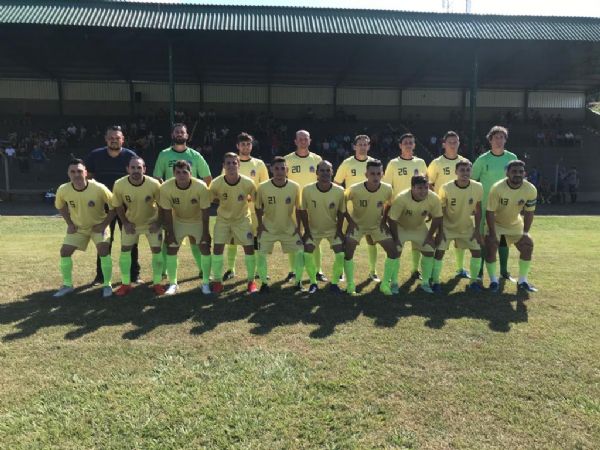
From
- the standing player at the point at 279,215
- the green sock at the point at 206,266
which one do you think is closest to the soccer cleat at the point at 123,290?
the green sock at the point at 206,266

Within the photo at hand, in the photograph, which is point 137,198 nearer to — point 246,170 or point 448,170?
point 246,170

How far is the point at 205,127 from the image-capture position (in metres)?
28.1

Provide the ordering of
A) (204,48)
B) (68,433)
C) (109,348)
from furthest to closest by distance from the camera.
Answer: (204,48)
(109,348)
(68,433)

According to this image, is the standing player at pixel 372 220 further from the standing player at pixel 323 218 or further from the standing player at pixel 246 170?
the standing player at pixel 246 170

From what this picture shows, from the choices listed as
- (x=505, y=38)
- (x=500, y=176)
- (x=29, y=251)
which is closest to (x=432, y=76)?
(x=505, y=38)

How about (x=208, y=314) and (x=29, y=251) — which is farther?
(x=29, y=251)

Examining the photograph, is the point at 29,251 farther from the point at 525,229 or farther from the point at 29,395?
the point at 525,229

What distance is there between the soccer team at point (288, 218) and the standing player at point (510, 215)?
1cm

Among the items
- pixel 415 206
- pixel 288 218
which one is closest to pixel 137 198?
pixel 288 218

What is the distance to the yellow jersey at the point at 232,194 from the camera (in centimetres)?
647

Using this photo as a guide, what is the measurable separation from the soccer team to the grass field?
1.49 ft

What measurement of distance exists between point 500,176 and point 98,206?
597cm

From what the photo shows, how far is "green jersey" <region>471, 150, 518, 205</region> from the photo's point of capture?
7105 mm

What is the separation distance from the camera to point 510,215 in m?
6.62
